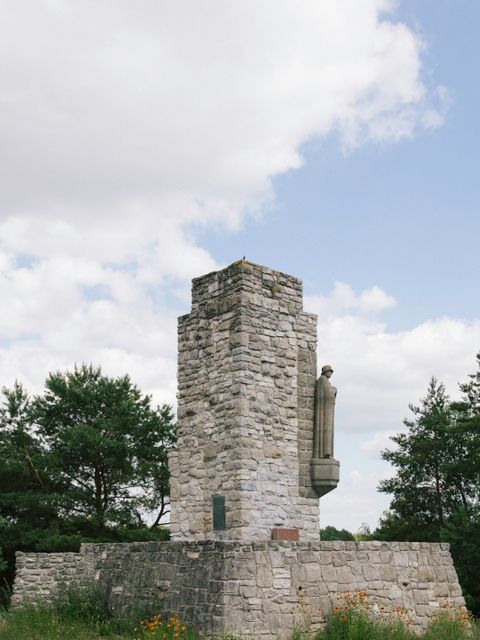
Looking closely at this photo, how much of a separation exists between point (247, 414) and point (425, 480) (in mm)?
15832

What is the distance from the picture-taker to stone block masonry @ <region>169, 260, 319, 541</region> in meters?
11.6

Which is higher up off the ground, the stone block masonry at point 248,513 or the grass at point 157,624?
the stone block masonry at point 248,513

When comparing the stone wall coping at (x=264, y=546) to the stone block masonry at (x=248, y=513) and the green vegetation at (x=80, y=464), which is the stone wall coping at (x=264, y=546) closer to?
the stone block masonry at (x=248, y=513)

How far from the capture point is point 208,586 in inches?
373

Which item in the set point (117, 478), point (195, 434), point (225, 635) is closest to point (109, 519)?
point (117, 478)

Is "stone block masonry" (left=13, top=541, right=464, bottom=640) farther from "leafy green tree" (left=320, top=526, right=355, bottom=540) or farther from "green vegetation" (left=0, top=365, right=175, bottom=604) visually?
"leafy green tree" (left=320, top=526, right=355, bottom=540)

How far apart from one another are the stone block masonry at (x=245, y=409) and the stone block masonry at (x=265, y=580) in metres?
1.32

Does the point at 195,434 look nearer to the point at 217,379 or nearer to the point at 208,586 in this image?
the point at 217,379

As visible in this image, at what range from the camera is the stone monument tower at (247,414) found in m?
11.6

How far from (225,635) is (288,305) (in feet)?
18.2

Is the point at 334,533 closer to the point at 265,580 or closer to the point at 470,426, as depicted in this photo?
the point at 470,426

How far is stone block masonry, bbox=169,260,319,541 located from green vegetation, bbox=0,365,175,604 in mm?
7758

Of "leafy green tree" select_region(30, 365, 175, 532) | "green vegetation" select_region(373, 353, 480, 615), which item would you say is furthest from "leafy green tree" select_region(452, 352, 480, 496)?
"leafy green tree" select_region(30, 365, 175, 532)

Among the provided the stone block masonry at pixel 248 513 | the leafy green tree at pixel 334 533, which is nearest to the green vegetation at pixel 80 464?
the stone block masonry at pixel 248 513
